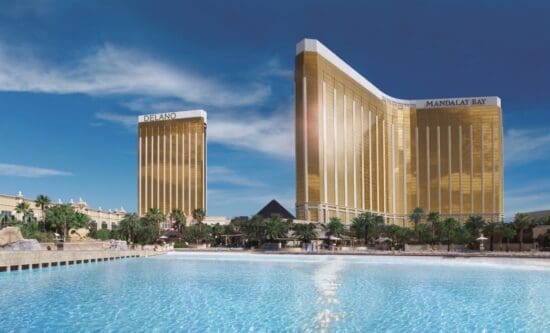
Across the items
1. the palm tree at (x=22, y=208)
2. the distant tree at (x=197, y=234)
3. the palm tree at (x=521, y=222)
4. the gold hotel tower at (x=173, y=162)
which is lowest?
the distant tree at (x=197, y=234)

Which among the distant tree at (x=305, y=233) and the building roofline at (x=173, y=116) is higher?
the building roofline at (x=173, y=116)

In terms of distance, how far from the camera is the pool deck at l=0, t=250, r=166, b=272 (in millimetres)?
31391

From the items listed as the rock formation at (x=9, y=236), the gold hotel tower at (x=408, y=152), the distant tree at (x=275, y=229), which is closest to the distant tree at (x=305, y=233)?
the distant tree at (x=275, y=229)

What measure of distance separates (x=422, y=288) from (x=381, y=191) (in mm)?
110471

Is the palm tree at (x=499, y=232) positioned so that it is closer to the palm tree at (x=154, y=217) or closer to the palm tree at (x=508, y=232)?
the palm tree at (x=508, y=232)

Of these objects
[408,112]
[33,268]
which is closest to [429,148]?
[408,112]

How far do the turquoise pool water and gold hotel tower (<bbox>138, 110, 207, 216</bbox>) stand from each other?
115 meters

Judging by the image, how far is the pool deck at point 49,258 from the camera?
103 feet

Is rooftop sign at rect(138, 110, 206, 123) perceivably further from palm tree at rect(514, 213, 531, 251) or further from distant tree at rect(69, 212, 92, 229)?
palm tree at rect(514, 213, 531, 251)

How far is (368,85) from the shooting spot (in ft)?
426

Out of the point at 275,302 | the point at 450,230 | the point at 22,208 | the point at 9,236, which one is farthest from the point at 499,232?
the point at 22,208

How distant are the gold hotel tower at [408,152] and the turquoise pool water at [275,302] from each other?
3320 inches

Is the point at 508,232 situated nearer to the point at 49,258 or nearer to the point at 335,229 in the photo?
the point at 335,229

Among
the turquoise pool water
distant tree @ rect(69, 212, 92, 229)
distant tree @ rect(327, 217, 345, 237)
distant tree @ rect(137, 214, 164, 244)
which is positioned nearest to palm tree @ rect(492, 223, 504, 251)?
distant tree @ rect(327, 217, 345, 237)
